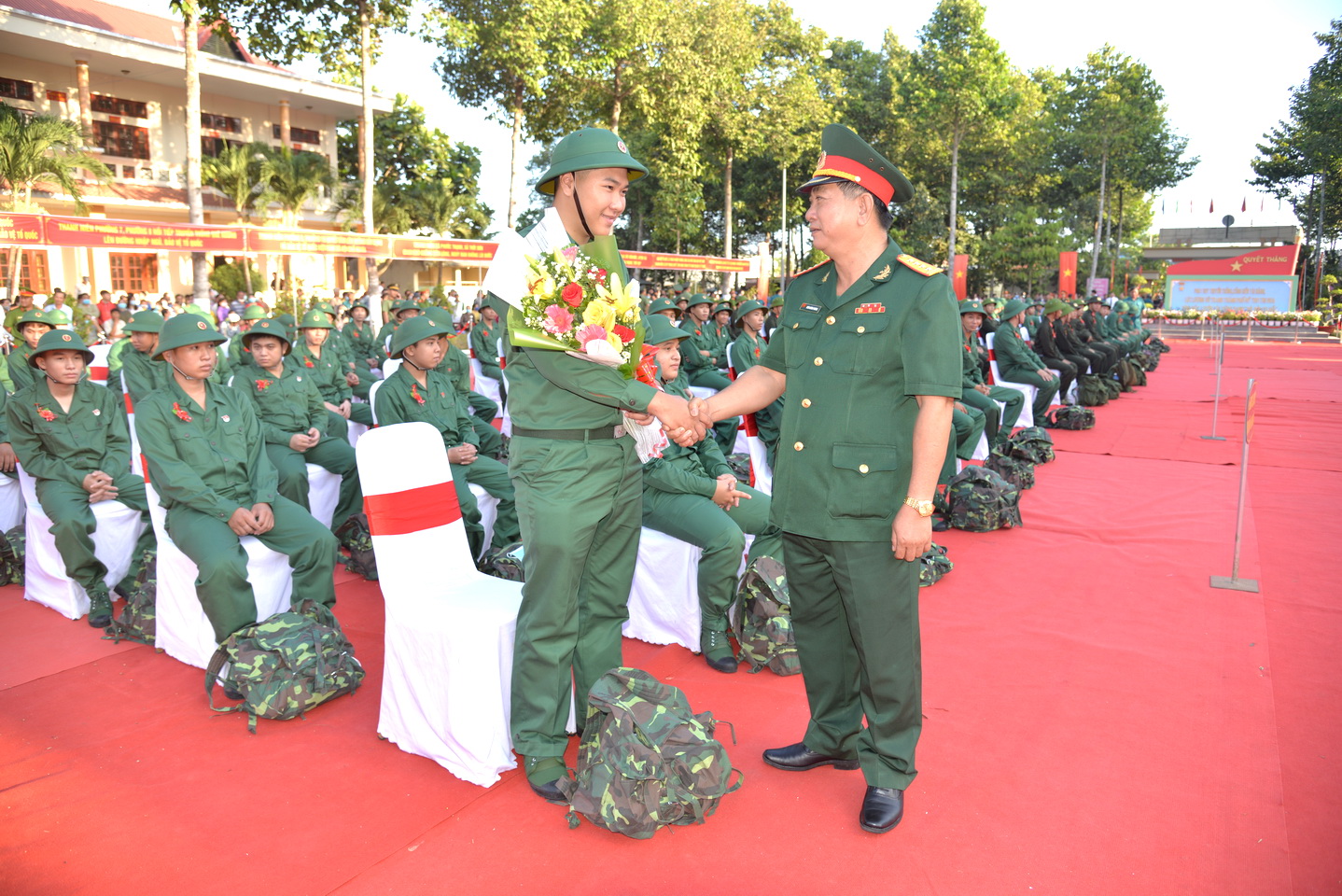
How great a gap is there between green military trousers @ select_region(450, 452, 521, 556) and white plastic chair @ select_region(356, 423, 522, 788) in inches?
67.9

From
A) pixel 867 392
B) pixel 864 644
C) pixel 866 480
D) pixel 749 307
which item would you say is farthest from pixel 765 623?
pixel 749 307

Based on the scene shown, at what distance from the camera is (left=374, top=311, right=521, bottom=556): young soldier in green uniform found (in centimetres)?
528

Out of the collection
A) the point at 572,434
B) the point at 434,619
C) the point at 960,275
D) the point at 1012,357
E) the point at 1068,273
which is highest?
the point at 1068,273

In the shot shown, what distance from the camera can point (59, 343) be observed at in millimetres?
4500

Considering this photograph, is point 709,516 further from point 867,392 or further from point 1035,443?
point 1035,443

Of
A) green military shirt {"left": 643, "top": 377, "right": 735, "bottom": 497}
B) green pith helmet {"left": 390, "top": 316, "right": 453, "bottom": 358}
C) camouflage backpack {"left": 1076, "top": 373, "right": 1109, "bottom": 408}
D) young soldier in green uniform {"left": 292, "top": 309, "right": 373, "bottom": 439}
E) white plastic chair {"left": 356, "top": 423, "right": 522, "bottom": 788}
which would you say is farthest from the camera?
camouflage backpack {"left": 1076, "top": 373, "right": 1109, "bottom": 408}

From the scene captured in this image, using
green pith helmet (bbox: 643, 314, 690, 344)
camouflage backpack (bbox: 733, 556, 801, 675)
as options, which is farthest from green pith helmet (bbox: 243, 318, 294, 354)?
camouflage backpack (bbox: 733, 556, 801, 675)

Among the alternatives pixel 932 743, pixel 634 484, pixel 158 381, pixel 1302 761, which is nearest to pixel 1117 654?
pixel 1302 761

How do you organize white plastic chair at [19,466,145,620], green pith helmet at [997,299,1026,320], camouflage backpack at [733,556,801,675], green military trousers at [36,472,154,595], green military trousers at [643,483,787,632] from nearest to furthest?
camouflage backpack at [733,556,801,675] < green military trousers at [643,483,787,632] < green military trousers at [36,472,154,595] < white plastic chair at [19,466,145,620] < green pith helmet at [997,299,1026,320]

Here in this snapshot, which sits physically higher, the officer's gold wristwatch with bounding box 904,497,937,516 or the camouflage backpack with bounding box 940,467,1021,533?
the officer's gold wristwatch with bounding box 904,497,937,516

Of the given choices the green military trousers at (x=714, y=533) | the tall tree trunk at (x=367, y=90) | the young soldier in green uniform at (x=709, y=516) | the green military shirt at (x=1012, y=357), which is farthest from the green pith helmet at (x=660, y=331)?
the tall tree trunk at (x=367, y=90)

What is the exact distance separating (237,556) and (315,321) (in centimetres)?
376

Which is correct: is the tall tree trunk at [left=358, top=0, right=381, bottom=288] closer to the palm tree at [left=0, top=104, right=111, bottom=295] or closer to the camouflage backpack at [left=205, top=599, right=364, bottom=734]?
the palm tree at [left=0, top=104, right=111, bottom=295]

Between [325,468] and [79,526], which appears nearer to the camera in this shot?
[79,526]
